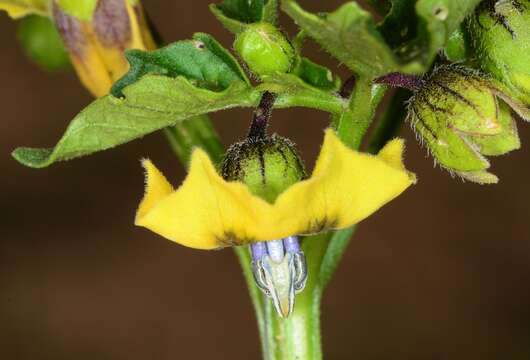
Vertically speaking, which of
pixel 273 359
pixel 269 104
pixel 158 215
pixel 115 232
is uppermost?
pixel 115 232

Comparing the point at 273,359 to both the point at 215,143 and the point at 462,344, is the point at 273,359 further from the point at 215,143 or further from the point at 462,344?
the point at 462,344

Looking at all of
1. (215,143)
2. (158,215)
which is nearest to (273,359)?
(215,143)

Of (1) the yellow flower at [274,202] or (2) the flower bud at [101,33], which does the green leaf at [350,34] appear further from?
(2) the flower bud at [101,33]

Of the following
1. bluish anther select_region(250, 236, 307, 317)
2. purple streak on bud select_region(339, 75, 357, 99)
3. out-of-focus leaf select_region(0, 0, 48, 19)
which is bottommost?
bluish anther select_region(250, 236, 307, 317)

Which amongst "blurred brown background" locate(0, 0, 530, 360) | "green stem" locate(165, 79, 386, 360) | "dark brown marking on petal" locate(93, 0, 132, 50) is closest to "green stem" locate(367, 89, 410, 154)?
"green stem" locate(165, 79, 386, 360)

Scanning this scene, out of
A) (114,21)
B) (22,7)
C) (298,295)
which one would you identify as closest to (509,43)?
(298,295)

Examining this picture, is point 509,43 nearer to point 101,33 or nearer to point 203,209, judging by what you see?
point 203,209

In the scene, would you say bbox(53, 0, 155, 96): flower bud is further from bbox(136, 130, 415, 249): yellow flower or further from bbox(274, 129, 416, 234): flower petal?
bbox(274, 129, 416, 234): flower petal
